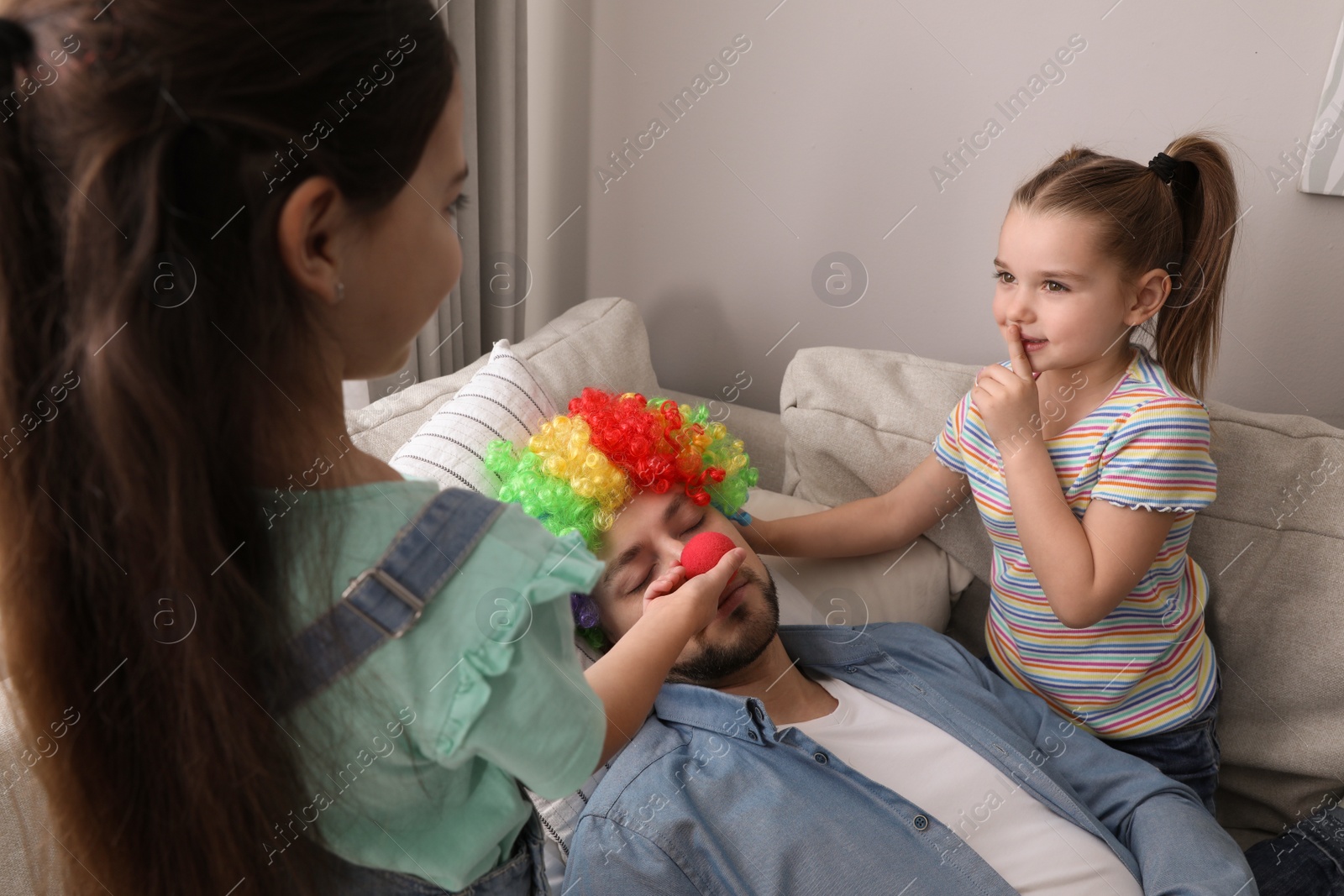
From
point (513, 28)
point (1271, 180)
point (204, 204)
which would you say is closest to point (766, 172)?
point (513, 28)

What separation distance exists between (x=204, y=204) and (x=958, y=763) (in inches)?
46.1

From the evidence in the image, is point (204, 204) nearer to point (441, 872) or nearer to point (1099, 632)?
point (441, 872)

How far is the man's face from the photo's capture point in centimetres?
131

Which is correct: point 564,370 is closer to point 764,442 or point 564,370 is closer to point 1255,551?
point 764,442

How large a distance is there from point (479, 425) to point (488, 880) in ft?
2.19

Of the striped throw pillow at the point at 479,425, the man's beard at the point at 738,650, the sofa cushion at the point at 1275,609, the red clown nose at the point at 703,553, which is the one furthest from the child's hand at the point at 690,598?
the sofa cushion at the point at 1275,609

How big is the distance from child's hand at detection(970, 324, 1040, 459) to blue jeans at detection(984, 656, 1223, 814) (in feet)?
1.71

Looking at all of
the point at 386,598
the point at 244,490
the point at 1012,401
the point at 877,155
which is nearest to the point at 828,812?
the point at 1012,401

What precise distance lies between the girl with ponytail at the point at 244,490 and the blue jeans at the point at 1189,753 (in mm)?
1108

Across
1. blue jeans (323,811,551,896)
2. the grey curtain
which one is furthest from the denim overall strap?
the grey curtain

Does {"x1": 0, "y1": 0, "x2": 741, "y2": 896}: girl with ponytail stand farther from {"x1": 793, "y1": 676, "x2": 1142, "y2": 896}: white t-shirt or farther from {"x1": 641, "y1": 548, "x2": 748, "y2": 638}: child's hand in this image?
{"x1": 793, "y1": 676, "x2": 1142, "y2": 896}: white t-shirt

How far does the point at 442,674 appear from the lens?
2.19ft

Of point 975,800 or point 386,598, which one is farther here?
point 975,800

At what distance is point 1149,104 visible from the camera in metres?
1.64
